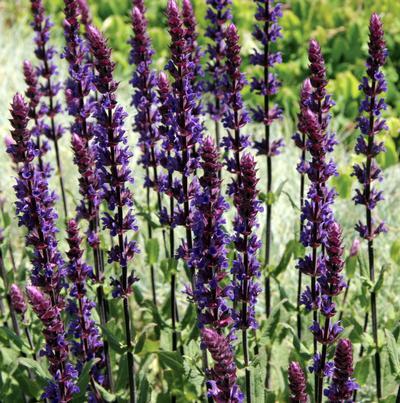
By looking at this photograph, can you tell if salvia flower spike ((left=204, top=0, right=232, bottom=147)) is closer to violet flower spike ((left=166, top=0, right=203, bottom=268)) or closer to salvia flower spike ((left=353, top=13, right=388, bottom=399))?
salvia flower spike ((left=353, top=13, right=388, bottom=399))

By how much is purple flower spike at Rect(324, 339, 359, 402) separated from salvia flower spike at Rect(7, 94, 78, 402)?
1418mm

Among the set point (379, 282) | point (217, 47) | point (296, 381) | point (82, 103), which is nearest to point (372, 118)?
point (379, 282)

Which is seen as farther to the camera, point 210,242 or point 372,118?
point 372,118

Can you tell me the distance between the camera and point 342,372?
3102 millimetres

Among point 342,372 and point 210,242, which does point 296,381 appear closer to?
point 342,372

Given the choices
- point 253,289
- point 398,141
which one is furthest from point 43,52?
point 398,141

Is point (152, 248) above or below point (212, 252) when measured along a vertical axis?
below

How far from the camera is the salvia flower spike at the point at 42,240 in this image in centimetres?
353

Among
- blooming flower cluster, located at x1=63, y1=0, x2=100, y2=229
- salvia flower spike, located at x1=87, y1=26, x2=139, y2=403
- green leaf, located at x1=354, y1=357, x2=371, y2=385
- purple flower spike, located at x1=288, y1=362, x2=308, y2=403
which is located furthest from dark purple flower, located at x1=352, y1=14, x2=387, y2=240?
purple flower spike, located at x1=288, y1=362, x2=308, y2=403

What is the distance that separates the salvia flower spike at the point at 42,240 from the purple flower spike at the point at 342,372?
142cm

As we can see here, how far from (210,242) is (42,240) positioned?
951mm

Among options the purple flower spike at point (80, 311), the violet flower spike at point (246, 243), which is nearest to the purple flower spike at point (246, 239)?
the violet flower spike at point (246, 243)

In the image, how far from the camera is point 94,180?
14.0 feet

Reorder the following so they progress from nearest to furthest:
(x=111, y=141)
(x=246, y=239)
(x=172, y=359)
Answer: (x=246, y=239), (x=111, y=141), (x=172, y=359)
